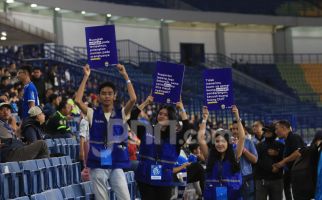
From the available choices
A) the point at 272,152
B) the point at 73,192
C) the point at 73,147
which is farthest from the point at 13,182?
the point at 272,152

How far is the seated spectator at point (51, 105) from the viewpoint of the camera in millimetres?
14125

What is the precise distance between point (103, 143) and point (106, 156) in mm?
189

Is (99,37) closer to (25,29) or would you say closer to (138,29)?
(25,29)

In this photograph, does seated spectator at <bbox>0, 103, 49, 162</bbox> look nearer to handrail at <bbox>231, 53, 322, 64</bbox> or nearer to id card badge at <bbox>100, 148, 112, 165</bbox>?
id card badge at <bbox>100, 148, 112, 165</bbox>

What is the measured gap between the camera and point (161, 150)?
9523 millimetres

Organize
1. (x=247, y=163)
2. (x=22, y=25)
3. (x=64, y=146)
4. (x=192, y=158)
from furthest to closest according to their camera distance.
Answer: (x=22, y=25) < (x=192, y=158) < (x=64, y=146) < (x=247, y=163)

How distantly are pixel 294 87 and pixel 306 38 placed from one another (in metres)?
5.34

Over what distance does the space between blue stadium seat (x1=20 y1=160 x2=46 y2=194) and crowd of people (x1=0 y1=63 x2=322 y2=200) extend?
0.68 metres

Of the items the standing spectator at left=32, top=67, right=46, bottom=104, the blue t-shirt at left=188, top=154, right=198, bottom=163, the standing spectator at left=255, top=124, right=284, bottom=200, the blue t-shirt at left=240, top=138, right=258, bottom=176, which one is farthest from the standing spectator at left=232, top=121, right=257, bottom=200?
the standing spectator at left=32, top=67, right=46, bottom=104

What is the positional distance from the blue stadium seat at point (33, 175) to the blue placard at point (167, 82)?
1684 mm

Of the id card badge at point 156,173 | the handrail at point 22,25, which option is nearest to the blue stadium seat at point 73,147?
the id card badge at point 156,173

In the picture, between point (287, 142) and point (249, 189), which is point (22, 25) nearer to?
point (249, 189)

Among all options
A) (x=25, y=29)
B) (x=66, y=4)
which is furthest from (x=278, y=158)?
(x=66, y=4)

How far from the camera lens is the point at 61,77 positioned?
23.3 meters
